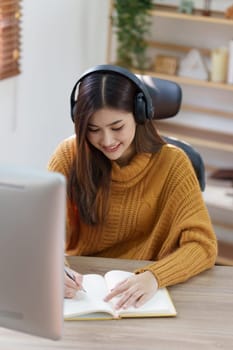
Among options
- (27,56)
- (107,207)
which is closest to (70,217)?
(107,207)

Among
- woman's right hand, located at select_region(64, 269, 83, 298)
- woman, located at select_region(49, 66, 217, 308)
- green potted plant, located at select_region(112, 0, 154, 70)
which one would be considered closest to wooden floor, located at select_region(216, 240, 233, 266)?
green potted plant, located at select_region(112, 0, 154, 70)

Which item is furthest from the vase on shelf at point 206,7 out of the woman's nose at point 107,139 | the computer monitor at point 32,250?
the computer monitor at point 32,250

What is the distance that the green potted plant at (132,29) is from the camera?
3080mm

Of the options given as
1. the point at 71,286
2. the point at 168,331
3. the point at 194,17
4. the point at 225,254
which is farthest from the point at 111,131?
the point at 225,254

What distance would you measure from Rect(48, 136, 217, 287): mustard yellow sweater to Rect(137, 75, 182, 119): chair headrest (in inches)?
6.6

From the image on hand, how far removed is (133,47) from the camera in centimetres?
317

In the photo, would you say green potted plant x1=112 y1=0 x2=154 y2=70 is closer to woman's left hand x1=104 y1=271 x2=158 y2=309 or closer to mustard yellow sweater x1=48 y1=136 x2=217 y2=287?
mustard yellow sweater x1=48 y1=136 x2=217 y2=287

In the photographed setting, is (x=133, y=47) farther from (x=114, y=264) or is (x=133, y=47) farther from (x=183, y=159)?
(x=114, y=264)

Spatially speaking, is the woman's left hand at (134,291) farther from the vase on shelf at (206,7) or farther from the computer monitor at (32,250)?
the vase on shelf at (206,7)

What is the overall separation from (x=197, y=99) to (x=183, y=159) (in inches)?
64.0

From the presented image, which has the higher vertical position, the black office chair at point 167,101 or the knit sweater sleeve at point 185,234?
the black office chair at point 167,101

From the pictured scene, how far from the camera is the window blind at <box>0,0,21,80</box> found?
2.73 meters

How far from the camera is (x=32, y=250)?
109 cm

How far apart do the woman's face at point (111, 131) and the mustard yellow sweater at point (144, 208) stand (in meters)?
0.07
